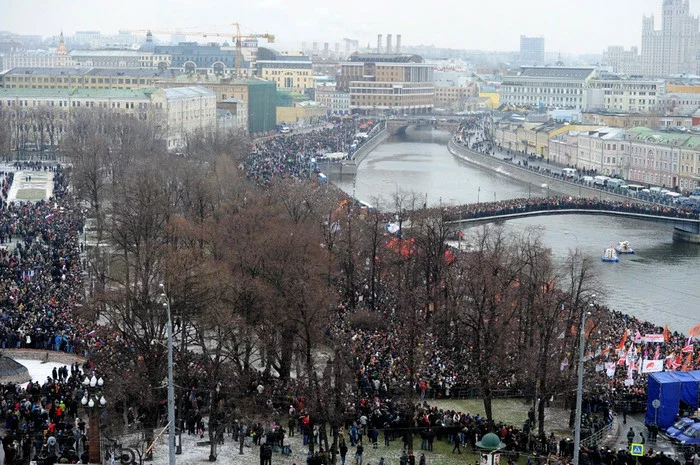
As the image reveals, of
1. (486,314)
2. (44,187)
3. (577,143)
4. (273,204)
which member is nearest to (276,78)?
(577,143)

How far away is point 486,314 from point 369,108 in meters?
114

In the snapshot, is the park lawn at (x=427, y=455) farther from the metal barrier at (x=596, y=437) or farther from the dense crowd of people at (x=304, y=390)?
the metal barrier at (x=596, y=437)

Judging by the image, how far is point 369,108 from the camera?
139875 mm

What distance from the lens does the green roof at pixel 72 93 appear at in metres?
82.4

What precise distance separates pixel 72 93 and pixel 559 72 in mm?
66126

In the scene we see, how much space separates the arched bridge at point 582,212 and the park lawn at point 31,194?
15.2 m

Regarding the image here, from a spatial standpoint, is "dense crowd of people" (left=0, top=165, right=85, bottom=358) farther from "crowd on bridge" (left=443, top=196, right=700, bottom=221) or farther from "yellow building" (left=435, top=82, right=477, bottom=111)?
"yellow building" (left=435, top=82, right=477, bottom=111)

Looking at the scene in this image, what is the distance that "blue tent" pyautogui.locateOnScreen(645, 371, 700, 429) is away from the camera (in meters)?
22.4

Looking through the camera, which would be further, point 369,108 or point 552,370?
point 369,108

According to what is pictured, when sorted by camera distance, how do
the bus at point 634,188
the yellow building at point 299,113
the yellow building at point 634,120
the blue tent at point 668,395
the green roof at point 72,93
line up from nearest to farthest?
the blue tent at point 668,395, the bus at point 634,188, the green roof at point 72,93, the yellow building at point 634,120, the yellow building at point 299,113

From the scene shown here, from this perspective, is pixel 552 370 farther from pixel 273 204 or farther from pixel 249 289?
pixel 273 204

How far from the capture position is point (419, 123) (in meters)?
125

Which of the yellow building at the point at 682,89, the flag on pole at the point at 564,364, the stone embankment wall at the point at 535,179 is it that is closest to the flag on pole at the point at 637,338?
the flag on pole at the point at 564,364

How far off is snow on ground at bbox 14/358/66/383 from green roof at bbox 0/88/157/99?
59.4 metres
